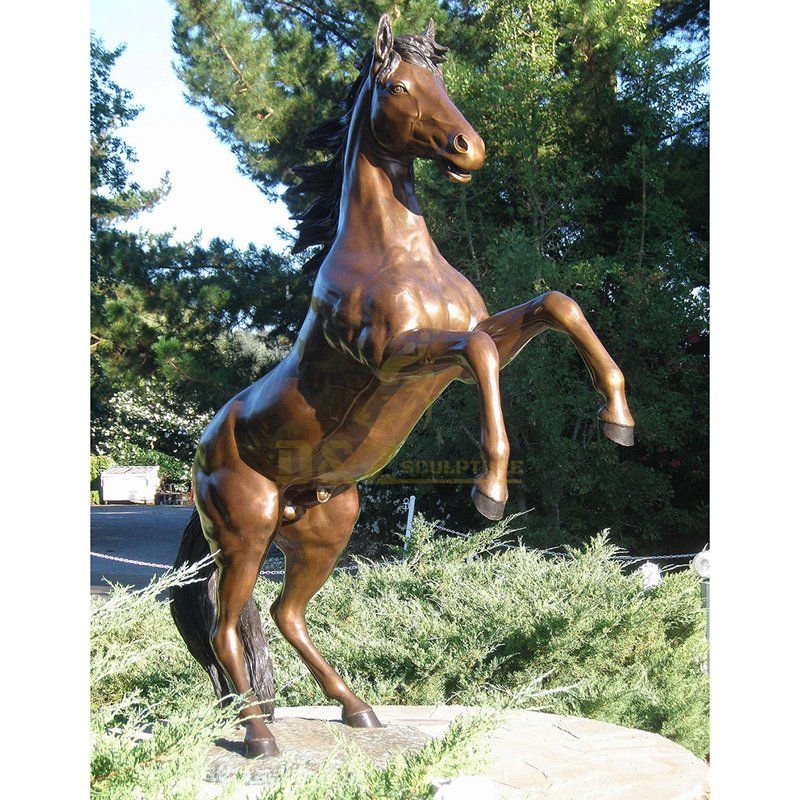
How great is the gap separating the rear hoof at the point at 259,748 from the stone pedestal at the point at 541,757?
0.03m

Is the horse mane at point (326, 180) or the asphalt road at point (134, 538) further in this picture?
the asphalt road at point (134, 538)

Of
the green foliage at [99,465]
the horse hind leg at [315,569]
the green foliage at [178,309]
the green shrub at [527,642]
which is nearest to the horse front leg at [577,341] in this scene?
the horse hind leg at [315,569]

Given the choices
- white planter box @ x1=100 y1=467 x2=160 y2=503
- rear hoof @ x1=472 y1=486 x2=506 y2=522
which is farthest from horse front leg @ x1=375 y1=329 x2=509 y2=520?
white planter box @ x1=100 y1=467 x2=160 y2=503

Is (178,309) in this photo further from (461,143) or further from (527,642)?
(461,143)

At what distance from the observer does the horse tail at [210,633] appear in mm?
3105

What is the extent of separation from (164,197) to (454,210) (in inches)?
157

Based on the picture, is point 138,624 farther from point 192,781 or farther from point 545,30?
point 545,30

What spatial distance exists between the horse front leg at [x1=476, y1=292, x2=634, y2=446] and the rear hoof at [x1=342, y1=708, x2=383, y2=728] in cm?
137

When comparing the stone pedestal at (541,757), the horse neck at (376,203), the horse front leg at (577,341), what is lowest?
the stone pedestal at (541,757)

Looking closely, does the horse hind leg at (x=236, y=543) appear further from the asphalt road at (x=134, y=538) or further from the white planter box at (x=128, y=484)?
the white planter box at (x=128, y=484)

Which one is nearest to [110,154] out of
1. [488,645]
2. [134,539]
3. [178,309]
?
[178,309]

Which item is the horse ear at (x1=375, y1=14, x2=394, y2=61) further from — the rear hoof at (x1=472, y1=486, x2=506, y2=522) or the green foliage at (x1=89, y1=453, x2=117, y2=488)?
the green foliage at (x1=89, y1=453, x2=117, y2=488)
